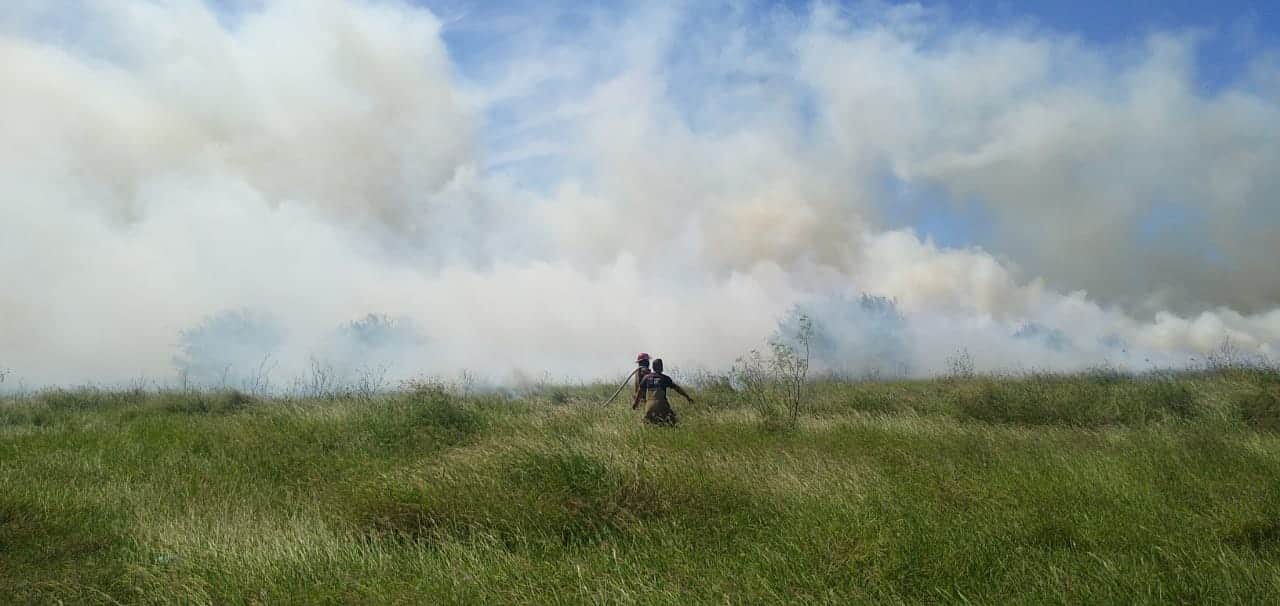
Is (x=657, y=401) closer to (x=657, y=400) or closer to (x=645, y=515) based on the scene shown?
(x=657, y=400)

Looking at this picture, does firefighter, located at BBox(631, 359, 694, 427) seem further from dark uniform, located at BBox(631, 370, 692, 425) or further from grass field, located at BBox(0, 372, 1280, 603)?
grass field, located at BBox(0, 372, 1280, 603)

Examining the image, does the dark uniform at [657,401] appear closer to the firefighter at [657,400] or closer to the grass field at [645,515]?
the firefighter at [657,400]

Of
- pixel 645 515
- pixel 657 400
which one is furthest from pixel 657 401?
pixel 645 515

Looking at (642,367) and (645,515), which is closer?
(645,515)

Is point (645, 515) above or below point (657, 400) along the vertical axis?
below

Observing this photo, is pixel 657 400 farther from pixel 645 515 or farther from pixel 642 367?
pixel 645 515

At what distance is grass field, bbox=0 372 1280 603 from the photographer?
4824mm

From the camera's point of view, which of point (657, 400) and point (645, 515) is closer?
point (645, 515)

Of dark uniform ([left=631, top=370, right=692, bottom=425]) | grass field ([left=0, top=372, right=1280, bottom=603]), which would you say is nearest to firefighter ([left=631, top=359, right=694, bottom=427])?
dark uniform ([left=631, top=370, right=692, bottom=425])

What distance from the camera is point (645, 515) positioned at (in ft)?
21.3

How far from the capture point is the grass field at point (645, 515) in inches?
190

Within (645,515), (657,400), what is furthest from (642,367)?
(645,515)

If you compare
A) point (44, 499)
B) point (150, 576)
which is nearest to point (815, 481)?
point (150, 576)

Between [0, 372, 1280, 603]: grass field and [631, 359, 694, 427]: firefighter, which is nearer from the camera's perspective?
[0, 372, 1280, 603]: grass field
